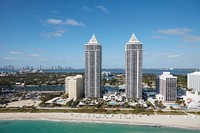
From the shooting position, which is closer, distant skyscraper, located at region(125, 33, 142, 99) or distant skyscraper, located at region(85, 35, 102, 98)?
distant skyscraper, located at region(125, 33, 142, 99)

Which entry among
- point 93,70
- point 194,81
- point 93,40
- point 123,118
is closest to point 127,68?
point 93,70

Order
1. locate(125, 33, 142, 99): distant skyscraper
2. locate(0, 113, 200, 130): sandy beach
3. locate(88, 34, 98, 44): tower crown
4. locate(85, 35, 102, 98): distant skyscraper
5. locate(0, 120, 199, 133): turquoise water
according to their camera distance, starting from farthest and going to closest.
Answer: locate(88, 34, 98, 44): tower crown, locate(85, 35, 102, 98): distant skyscraper, locate(125, 33, 142, 99): distant skyscraper, locate(0, 113, 200, 130): sandy beach, locate(0, 120, 199, 133): turquoise water

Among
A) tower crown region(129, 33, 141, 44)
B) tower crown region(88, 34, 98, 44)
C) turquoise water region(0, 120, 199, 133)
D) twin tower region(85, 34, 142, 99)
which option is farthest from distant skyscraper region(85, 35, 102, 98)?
turquoise water region(0, 120, 199, 133)

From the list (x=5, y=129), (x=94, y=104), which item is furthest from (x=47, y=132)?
(x=94, y=104)

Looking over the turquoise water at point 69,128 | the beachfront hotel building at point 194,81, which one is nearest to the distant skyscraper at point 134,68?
the turquoise water at point 69,128

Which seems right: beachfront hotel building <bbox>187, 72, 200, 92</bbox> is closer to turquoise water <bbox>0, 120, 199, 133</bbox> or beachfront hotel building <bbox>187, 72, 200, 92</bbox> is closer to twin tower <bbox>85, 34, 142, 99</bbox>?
twin tower <bbox>85, 34, 142, 99</bbox>

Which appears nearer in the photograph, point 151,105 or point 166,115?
point 166,115

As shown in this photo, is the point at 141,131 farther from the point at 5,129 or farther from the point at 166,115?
the point at 5,129

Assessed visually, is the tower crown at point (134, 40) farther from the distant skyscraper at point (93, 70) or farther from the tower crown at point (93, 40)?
the tower crown at point (93, 40)
